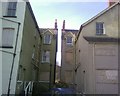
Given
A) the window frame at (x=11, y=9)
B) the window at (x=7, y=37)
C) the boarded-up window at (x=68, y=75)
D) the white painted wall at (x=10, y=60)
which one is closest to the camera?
the white painted wall at (x=10, y=60)

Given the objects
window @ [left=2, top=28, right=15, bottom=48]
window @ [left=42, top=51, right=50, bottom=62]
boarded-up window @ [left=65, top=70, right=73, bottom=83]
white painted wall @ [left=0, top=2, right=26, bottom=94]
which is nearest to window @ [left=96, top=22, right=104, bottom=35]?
white painted wall @ [left=0, top=2, right=26, bottom=94]

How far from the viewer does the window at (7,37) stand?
21938 millimetres

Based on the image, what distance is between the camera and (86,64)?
25.7 meters

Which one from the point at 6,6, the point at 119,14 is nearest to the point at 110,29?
the point at 119,14

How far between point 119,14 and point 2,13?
13.3 meters

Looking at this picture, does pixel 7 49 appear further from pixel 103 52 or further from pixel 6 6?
pixel 103 52

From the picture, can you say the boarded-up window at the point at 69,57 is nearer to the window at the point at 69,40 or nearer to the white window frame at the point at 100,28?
the window at the point at 69,40

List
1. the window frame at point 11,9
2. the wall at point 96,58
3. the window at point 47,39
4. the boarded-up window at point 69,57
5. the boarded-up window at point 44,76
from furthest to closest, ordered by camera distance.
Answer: the boarded-up window at point 69,57, the window at point 47,39, the boarded-up window at point 44,76, the wall at point 96,58, the window frame at point 11,9

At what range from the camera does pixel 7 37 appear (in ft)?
72.8

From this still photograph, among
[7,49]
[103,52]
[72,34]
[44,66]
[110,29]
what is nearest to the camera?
[7,49]

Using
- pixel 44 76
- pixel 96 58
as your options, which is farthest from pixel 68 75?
pixel 96 58

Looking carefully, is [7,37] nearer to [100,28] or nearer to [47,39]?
[100,28]

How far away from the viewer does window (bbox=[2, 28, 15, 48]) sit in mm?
21938

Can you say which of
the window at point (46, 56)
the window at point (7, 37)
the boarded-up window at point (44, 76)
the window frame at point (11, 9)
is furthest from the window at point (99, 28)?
the boarded-up window at point (44, 76)
